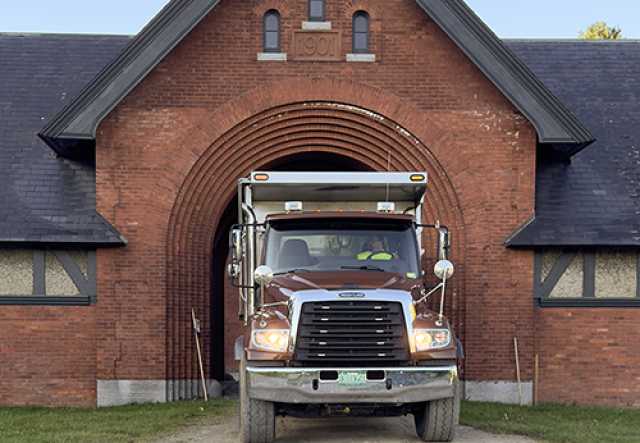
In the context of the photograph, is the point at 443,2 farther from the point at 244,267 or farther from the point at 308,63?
the point at 244,267

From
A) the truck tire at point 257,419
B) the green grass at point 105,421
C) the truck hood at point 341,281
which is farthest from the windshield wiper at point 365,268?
the green grass at point 105,421

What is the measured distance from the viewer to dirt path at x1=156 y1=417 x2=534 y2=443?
35.5ft

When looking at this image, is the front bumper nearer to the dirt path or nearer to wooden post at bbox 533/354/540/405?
the dirt path

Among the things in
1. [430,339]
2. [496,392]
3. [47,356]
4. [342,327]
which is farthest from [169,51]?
[496,392]

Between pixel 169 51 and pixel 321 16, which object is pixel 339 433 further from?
pixel 321 16

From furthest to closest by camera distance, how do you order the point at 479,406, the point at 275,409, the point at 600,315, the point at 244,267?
1. the point at 600,315
2. the point at 479,406
3. the point at 244,267
4. the point at 275,409

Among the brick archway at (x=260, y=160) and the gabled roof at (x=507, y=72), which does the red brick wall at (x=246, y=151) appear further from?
the gabled roof at (x=507, y=72)

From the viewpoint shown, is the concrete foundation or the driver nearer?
the driver

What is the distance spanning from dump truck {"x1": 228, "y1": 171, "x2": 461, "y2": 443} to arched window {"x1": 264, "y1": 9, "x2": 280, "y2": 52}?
5.15 metres

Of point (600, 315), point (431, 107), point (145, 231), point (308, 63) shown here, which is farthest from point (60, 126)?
point (600, 315)

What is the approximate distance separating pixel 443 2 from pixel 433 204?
3.44m

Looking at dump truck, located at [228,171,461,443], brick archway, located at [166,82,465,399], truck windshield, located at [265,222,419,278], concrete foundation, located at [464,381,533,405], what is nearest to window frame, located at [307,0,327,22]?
brick archway, located at [166,82,465,399]

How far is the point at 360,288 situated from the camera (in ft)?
33.3

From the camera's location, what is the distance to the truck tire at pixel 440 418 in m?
10.2
